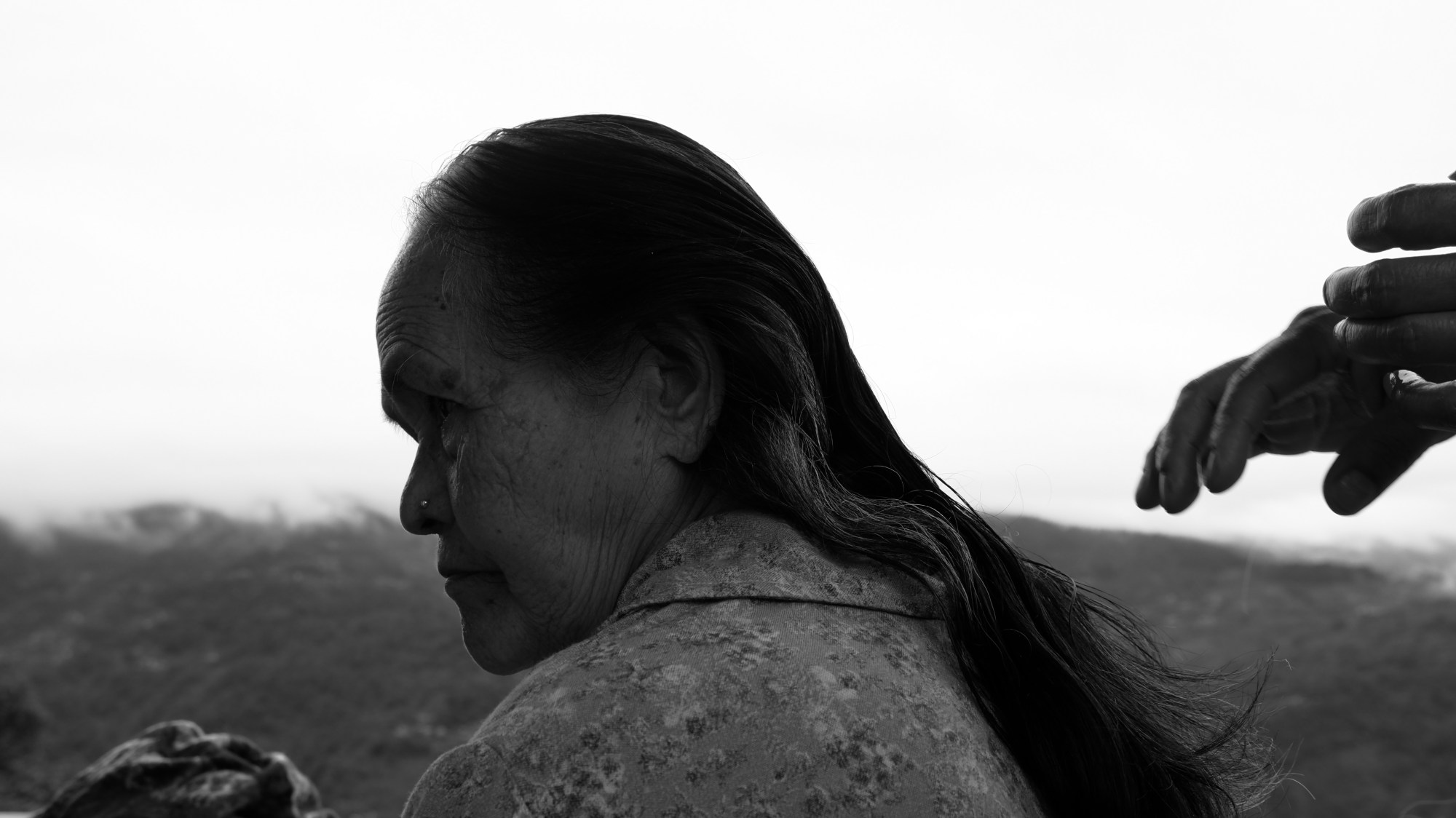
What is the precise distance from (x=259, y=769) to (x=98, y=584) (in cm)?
886

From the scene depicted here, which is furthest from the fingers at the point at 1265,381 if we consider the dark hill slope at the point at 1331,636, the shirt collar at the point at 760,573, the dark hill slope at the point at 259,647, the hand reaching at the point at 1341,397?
the dark hill slope at the point at 1331,636

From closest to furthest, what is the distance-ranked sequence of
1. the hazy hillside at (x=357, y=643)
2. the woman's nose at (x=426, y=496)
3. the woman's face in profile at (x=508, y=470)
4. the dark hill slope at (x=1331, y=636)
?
the woman's face in profile at (x=508, y=470) < the woman's nose at (x=426, y=496) < the hazy hillside at (x=357, y=643) < the dark hill slope at (x=1331, y=636)

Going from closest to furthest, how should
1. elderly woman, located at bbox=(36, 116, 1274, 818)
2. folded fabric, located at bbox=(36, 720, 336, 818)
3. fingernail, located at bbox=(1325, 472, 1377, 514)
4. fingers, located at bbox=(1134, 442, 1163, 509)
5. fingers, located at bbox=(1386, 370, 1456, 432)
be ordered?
elderly woman, located at bbox=(36, 116, 1274, 818), fingers, located at bbox=(1386, 370, 1456, 432), fingernail, located at bbox=(1325, 472, 1377, 514), fingers, located at bbox=(1134, 442, 1163, 509), folded fabric, located at bbox=(36, 720, 336, 818)

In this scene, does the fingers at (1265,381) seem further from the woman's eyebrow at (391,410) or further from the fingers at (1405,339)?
the woman's eyebrow at (391,410)

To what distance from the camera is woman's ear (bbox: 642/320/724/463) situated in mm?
1438

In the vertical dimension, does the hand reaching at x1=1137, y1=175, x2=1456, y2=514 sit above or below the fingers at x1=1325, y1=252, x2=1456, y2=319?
below

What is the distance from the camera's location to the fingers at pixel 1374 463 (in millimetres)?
1652

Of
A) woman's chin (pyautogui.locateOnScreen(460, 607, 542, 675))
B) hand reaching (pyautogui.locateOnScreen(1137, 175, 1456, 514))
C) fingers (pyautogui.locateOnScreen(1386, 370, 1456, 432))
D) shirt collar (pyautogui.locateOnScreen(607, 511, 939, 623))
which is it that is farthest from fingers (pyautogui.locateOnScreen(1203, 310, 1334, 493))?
woman's chin (pyautogui.locateOnScreen(460, 607, 542, 675))

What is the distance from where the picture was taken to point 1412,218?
1.23 meters

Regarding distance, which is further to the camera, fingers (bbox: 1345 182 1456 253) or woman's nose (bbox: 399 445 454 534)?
woman's nose (bbox: 399 445 454 534)

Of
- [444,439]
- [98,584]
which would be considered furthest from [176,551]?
[444,439]

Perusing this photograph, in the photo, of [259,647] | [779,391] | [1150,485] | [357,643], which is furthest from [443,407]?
[259,647]

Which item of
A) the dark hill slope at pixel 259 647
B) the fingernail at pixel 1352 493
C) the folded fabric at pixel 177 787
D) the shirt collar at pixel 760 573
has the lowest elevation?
the dark hill slope at pixel 259 647

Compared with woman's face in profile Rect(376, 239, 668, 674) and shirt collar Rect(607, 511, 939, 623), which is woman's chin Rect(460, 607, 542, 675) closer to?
woman's face in profile Rect(376, 239, 668, 674)
